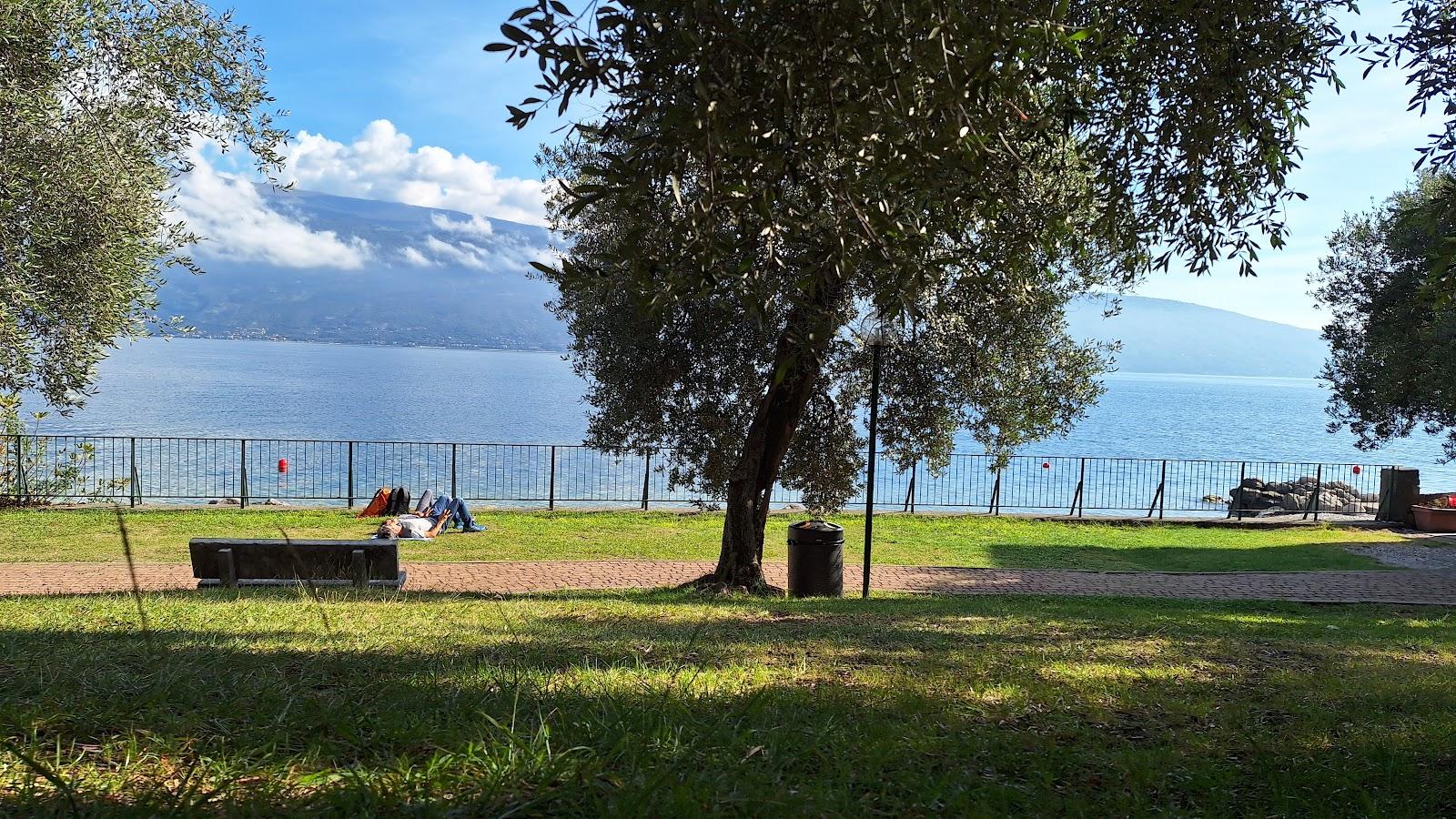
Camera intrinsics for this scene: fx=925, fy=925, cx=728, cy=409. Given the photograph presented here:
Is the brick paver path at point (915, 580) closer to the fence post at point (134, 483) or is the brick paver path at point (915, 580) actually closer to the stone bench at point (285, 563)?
the stone bench at point (285, 563)

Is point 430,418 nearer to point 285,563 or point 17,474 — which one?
point 17,474

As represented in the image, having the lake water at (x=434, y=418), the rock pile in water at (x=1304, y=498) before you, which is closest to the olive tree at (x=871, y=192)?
the lake water at (x=434, y=418)

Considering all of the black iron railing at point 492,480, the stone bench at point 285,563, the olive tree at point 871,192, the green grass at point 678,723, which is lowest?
the black iron railing at point 492,480

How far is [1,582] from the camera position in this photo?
36.2ft

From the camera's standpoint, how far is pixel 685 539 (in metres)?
17.1

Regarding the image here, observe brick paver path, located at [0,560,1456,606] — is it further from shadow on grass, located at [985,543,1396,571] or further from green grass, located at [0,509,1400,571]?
green grass, located at [0,509,1400,571]

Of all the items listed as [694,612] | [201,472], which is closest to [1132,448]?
[201,472]

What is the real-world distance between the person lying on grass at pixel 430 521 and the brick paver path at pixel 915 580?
102 inches

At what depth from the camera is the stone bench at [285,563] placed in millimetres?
9648

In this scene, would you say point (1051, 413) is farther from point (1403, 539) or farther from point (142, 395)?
point (142, 395)

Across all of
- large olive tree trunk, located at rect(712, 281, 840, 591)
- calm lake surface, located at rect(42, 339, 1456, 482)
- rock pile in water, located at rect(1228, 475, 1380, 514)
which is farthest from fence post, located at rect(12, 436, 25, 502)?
rock pile in water, located at rect(1228, 475, 1380, 514)

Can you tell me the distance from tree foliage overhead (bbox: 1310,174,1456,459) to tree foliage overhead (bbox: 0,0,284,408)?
1970 centimetres

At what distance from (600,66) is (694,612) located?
590cm

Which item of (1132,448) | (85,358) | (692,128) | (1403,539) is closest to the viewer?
(692,128)
